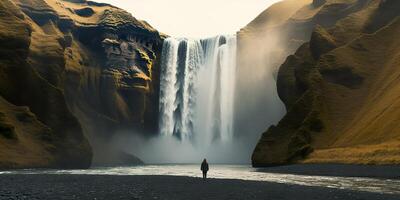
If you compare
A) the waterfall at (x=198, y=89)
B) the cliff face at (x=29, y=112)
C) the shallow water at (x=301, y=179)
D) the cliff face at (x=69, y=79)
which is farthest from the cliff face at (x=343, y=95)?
the waterfall at (x=198, y=89)

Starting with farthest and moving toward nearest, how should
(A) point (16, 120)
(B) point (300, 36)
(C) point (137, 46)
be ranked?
1. (C) point (137, 46)
2. (B) point (300, 36)
3. (A) point (16, 120)

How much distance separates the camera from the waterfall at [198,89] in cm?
15025

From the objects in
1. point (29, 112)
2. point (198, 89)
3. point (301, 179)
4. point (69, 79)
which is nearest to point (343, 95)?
point (301, 179)

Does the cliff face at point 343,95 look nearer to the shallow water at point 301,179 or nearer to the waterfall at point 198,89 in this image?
the shallow water at point 301,179

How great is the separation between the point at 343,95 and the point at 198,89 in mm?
69521

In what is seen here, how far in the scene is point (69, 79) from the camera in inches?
5497

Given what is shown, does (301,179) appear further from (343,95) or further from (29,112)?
(29,112)

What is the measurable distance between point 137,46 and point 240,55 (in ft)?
114

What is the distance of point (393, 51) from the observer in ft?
314

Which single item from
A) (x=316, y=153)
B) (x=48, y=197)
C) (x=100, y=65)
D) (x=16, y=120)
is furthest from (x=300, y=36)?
(x=48, y=197)

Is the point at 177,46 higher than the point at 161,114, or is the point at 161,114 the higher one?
the point at 177,46

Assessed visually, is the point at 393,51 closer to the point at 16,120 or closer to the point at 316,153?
the point at 316,153

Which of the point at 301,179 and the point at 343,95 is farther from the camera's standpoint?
the point at 343,95

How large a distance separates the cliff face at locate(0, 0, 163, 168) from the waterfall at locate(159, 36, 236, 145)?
240 inches
